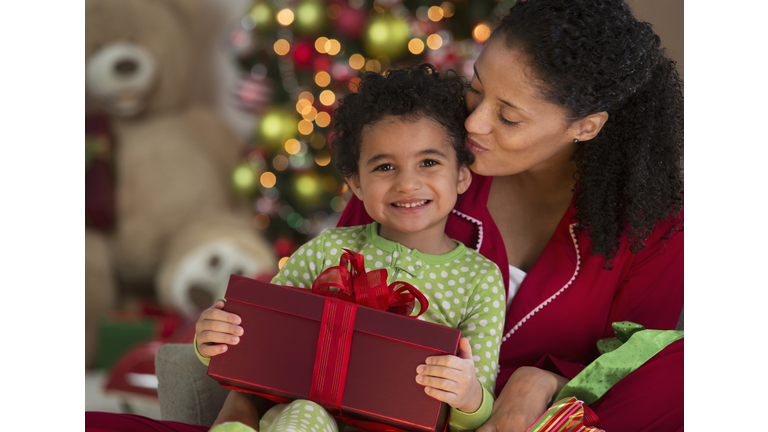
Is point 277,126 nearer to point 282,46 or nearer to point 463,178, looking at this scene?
point 282,46

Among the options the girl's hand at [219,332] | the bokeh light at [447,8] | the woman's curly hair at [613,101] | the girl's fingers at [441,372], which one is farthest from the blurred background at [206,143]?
the girl's fingers at [441,372]

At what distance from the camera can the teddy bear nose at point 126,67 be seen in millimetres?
2635

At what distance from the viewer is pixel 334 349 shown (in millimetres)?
873

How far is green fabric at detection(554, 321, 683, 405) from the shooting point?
41.0 inches

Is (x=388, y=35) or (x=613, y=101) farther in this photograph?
(x=388, y=35)

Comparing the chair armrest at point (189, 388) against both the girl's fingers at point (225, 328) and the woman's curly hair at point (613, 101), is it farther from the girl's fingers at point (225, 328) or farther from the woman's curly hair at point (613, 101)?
the woman's curly hair at point (613, 101)

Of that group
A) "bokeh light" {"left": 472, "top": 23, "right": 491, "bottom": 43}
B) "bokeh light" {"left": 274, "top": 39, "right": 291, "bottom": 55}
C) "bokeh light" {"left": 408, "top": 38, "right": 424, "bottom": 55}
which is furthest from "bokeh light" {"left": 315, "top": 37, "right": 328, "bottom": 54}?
"bokeh light" {"left": 472, "top": 23, "right": 491, "bottom": 43}

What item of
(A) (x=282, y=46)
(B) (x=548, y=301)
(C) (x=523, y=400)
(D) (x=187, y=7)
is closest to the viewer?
(C) (x=523, y=400)

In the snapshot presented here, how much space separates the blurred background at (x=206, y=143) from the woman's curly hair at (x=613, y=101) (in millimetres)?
1359

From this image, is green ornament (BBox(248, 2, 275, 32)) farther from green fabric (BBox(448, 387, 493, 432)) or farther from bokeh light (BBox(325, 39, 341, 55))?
green fabric (BBox(448, 387, 493, 432))

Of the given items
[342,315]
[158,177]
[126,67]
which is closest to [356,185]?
[342,315]

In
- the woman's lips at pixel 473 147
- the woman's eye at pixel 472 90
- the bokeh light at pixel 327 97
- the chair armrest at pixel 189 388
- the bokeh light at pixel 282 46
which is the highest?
the bokeh light at pixel 282 46

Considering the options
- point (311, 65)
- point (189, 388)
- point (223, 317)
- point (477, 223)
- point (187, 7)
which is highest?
point (187, 7)

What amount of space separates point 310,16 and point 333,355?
6.64 feet
